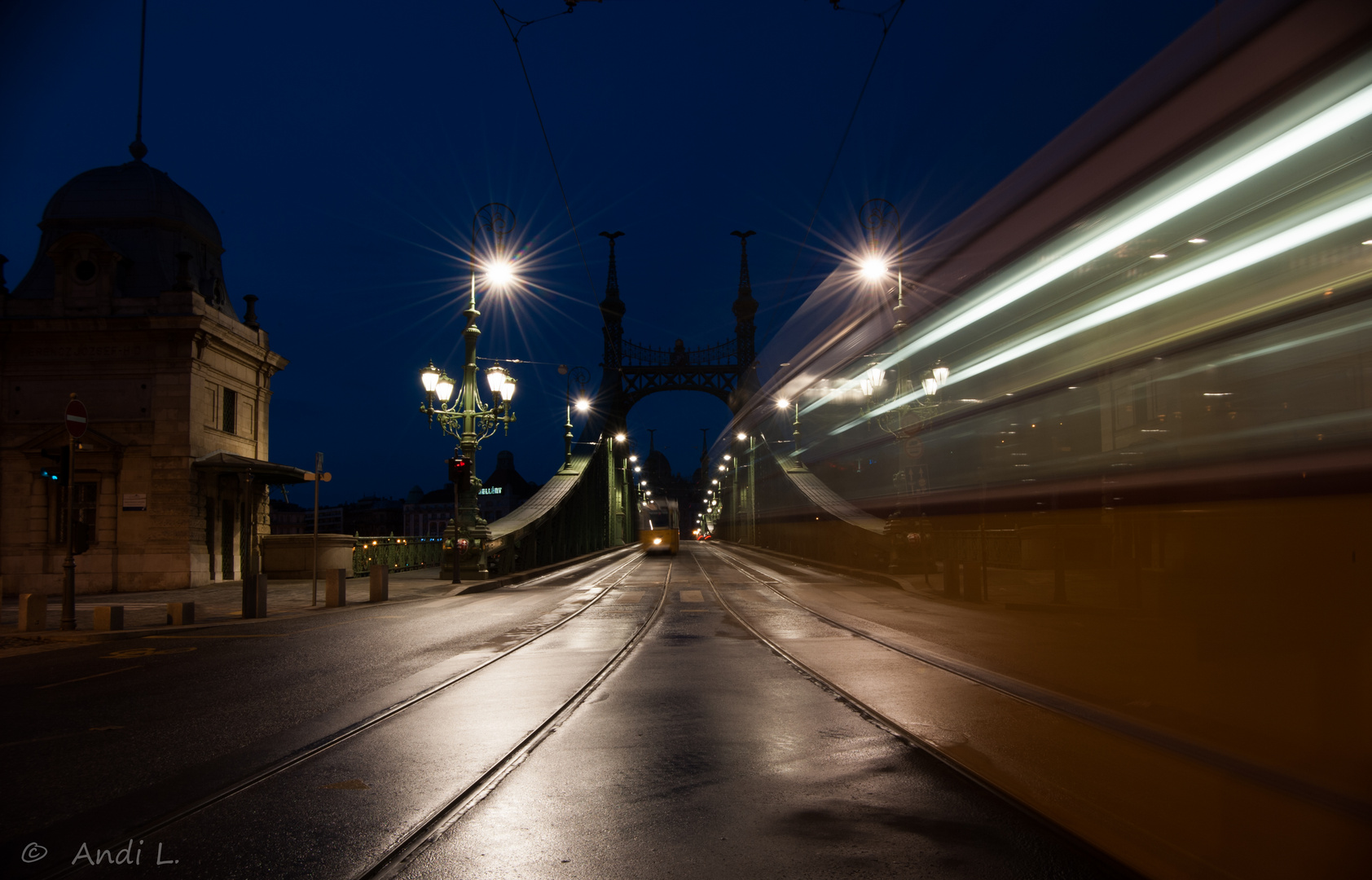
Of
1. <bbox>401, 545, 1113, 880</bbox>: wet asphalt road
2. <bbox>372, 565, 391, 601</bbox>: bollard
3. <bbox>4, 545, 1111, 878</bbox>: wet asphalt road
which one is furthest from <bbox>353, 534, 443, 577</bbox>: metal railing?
<bbox>401, 545, 1113, 880</bbox>: wet asphalt road

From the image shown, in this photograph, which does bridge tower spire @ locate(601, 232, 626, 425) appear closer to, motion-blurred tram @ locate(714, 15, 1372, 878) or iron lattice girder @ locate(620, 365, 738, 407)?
iron lattice girder @ locate(620, 365, 738, 407)

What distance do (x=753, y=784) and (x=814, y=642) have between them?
21.8 ft

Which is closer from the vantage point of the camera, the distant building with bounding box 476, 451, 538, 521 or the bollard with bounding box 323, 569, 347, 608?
the bollard with bounding box 323, 569, 347, 608

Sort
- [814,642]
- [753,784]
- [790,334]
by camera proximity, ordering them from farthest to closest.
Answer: [790,334], [814,642], [753,784]

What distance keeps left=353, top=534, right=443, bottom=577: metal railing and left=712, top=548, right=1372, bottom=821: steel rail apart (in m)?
20.2

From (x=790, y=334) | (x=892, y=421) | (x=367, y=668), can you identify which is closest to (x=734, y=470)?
(x=790, y=334)

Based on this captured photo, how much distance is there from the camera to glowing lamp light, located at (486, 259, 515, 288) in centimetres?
2295

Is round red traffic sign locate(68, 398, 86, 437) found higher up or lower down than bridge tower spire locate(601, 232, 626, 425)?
lower down

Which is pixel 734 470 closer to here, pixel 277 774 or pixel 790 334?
pixel 790 334

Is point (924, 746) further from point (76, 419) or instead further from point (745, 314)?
point (745, 314)

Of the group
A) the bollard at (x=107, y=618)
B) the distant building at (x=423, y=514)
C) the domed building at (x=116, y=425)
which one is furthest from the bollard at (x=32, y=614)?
the distant building at (x=423, y=514)

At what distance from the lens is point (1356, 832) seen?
13.3 ft

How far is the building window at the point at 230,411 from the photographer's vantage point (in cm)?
2623

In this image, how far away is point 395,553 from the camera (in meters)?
31.4
